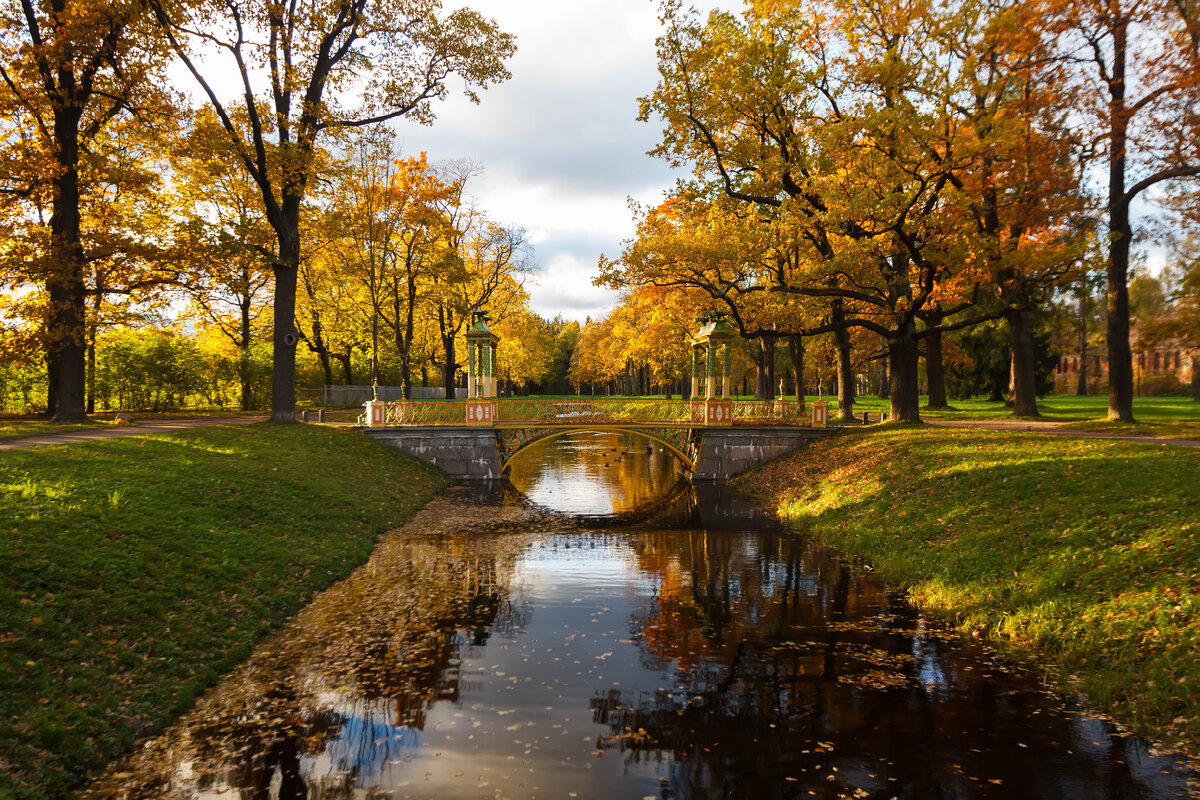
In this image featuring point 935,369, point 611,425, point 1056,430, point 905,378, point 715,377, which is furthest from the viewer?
point 935,369

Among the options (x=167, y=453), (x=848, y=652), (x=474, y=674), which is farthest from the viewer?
(x=167, y=453)

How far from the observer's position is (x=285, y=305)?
22094 millimetres

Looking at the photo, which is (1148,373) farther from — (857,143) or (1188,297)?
(857,143)

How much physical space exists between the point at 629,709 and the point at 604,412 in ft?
59.8

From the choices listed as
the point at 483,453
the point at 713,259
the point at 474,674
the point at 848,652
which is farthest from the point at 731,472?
the point at 474,674

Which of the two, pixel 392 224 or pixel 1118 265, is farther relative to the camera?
pixel 392 224

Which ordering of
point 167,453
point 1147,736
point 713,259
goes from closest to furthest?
point 1147,736 < point 167,453 < point 713,259

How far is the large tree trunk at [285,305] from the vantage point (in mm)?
21875

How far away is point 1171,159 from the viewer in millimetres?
18656

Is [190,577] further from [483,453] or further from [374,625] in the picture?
[483,453]

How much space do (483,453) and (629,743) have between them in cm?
1971

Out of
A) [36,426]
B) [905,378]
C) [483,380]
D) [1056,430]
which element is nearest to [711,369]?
[905,378]

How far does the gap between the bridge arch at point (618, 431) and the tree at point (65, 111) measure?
14.4 metres

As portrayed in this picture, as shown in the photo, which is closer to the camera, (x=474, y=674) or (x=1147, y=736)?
(x=1147, y=736)
